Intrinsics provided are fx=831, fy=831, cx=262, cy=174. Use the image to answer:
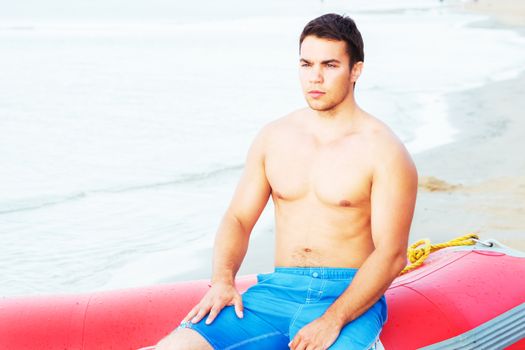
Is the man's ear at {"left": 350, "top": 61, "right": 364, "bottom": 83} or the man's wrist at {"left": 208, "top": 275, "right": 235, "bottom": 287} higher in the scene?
the man's ear at {"left": 350, "top": 61, "right": 364, "bottom": 83}

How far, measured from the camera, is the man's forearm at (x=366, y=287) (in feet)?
9.09

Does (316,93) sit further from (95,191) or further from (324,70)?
(95,191)

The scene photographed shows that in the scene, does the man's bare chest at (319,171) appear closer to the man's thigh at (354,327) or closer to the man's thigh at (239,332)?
the man's thigh at (354,327)

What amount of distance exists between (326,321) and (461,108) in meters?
9.23

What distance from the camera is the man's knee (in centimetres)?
264

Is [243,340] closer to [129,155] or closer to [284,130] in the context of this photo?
[284,130]

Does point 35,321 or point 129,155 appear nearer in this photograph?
point 35,321

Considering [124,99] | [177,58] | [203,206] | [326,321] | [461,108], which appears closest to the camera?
[326,321]

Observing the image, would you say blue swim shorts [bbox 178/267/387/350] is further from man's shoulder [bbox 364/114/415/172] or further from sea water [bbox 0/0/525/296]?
sea water [bbox 0/0/525/296]

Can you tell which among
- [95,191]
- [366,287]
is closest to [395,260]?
[366,287]

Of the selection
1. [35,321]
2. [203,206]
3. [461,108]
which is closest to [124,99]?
[461,108]

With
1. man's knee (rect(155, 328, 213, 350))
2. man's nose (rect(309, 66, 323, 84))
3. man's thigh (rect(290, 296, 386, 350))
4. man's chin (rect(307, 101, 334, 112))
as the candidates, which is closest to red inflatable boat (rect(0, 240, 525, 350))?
man's thigh (rect(290, 296, 386, 350))

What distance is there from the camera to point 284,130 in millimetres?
3195

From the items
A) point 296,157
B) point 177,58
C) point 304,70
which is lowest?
point 177,58
